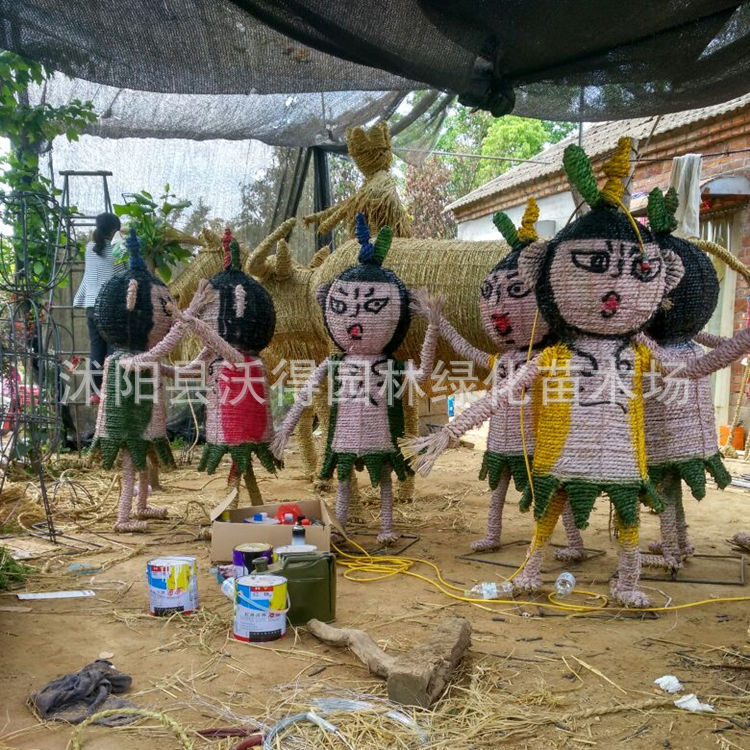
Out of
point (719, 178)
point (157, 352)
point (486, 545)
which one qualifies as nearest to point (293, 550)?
point (486, 545)

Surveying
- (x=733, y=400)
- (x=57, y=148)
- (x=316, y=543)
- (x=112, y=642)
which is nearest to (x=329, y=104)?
(x=57, y=148)

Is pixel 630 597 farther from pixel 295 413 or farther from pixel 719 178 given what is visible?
pixel 719 178

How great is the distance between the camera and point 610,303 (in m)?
2.81

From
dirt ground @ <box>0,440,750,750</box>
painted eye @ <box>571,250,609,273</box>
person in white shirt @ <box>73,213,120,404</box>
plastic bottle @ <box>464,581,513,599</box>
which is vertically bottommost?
dirt ground @ <box>0,440,750,750</box>

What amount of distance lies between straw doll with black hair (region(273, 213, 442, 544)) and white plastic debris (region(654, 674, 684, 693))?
170 centimetres

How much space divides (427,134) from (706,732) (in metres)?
4.50

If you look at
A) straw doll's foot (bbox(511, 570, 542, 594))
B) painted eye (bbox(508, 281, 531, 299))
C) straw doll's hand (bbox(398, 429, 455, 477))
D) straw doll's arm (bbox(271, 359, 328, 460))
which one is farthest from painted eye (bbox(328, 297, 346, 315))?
straw doll's foot (bbox(511, 570, 542, 594))

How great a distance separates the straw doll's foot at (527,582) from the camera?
293 centimetres

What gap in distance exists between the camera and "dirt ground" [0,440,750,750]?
1.88m

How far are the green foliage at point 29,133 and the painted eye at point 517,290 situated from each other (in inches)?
96.8

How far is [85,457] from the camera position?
20.6ft

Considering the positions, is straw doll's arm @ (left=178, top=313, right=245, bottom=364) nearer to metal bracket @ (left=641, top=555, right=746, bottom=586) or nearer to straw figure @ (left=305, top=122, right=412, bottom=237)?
straw figure @ (left=305, top=122, right=412, bottom=237)

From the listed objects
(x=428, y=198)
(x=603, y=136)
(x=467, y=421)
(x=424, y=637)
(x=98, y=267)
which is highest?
(x=428, y=198)

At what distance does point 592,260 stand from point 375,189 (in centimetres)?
246
